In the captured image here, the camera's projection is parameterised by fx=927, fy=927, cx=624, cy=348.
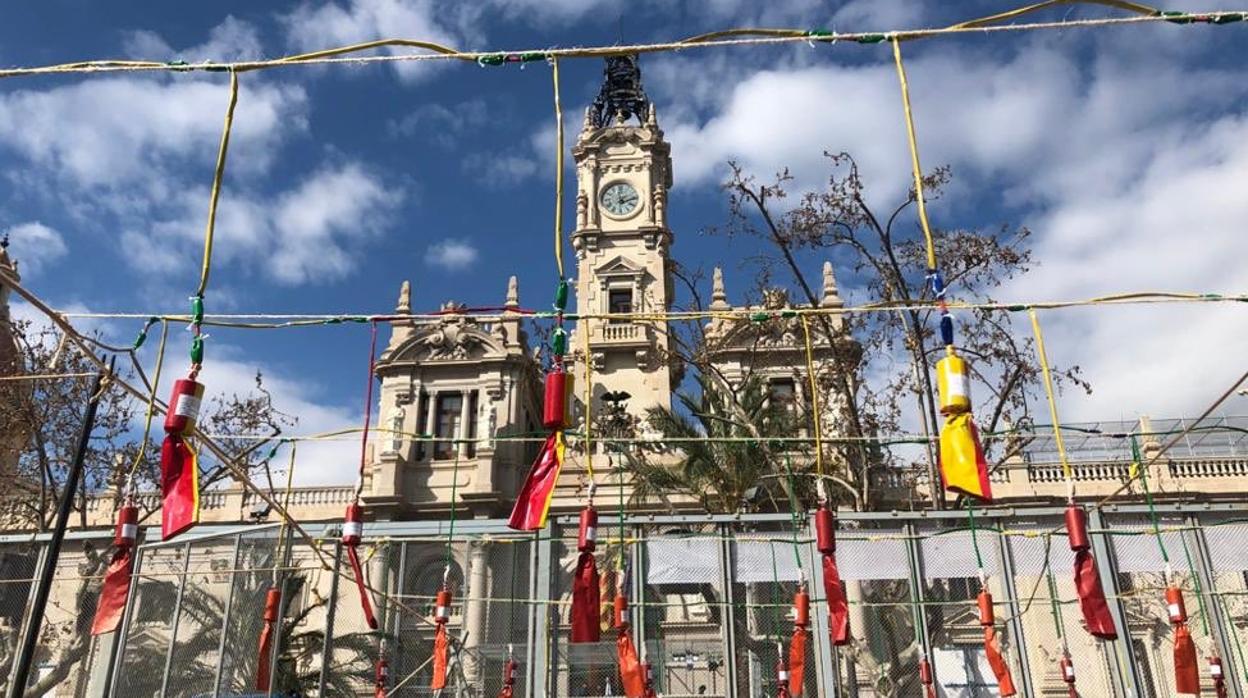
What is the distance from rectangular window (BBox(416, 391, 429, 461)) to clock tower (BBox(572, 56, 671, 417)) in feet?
20.1

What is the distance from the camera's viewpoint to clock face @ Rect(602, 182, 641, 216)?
1540 inches

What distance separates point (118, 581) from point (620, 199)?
3224 cm

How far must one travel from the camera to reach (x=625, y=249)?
3838 cm

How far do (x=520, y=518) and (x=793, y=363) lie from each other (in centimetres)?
2608

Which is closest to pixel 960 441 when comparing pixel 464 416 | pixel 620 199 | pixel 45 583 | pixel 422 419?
pixel 45 583

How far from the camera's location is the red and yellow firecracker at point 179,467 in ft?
22.6

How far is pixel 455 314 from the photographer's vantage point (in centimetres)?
905

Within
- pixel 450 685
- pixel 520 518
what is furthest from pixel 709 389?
pixel 520 518

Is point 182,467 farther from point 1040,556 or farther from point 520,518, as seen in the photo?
point 1040,556

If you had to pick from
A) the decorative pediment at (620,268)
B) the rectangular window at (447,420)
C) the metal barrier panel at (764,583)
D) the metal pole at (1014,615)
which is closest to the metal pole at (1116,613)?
the metal pole at (1014,615)

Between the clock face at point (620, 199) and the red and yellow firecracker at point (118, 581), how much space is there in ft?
104

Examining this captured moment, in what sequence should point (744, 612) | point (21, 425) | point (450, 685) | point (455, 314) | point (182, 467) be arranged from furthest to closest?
point (21, 425), point (450, 685), point (744, 612), point (455, 314), point (182, 467)

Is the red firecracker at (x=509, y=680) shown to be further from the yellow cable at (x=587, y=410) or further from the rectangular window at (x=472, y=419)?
the rectangular window at (x=472, y=419)

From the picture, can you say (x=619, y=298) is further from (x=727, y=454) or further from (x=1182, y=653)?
(x=1182, y=653)
